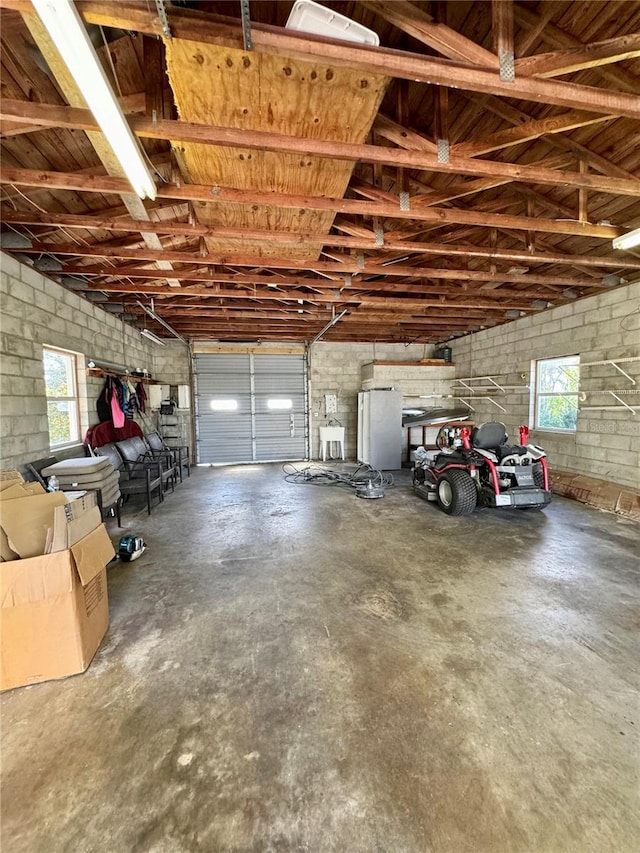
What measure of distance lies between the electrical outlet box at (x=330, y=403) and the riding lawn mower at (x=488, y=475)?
402 centimetres

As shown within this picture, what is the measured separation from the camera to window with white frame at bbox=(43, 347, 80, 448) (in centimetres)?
413

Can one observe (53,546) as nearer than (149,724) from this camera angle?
No

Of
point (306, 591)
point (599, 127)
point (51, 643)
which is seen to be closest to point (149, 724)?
point (51, 643)

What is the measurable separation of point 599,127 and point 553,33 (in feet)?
3.16

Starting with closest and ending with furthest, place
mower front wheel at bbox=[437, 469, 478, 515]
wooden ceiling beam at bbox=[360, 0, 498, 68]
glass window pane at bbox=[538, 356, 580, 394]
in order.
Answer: wooden ceiling beam at bbox=[360, 0, 498, 68]
mower front wheel at bbox=[437, 469, 478, 515]
glass window pane at bbox=[538, 356, 580, 394]

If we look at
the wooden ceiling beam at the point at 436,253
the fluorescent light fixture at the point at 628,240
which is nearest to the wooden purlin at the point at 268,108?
the wooden ceiling beam at the point at 436,253

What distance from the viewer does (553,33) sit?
1.95 m

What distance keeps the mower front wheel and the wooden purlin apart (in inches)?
134

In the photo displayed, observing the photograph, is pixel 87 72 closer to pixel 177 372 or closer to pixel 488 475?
pixel 488 475

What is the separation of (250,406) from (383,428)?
3376mm

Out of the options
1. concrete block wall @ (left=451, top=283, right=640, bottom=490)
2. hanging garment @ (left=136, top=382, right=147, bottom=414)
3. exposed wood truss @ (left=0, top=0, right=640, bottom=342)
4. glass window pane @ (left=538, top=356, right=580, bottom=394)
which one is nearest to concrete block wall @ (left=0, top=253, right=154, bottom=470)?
exposed wood truss @ (left=0, top=0, right=640, bottom=342)

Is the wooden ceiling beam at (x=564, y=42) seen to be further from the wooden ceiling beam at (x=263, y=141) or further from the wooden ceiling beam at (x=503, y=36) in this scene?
the wooden ceiling beam at (x=263, y=141)

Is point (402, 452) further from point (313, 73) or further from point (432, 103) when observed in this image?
point (313, 73)

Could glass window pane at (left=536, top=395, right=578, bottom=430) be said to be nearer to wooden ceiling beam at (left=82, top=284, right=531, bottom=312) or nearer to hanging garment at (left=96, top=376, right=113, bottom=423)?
wooden ceiling beam at (left=82, top=284, right=531, bottom=312)
